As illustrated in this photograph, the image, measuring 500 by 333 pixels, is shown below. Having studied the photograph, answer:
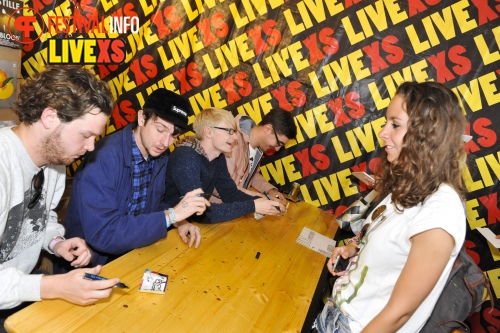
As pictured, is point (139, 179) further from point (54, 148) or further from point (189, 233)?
point (54, 148)

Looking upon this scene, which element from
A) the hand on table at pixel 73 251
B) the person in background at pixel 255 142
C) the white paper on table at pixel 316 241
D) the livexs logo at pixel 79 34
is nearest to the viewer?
the hand on table at pixel 73 251

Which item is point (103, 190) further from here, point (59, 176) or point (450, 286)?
point (450, 286)

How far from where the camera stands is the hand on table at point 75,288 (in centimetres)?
107

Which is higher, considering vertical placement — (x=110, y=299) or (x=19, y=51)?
(x=19, y=51)

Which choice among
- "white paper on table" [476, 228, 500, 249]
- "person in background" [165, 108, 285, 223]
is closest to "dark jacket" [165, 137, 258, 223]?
"person in background" [165, 108, 285, 223]

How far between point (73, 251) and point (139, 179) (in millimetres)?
503

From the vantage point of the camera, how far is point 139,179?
1.84 meters

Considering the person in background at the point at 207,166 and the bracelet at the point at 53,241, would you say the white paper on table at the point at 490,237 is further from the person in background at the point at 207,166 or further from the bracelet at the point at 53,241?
the bracelet at the point at 53,241

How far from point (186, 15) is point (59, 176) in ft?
7.70

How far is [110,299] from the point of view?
3.98 feet

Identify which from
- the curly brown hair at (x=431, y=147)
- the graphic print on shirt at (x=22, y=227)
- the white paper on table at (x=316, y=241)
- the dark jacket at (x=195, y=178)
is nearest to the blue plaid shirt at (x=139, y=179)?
the dark jacket at (x=195, y=178)

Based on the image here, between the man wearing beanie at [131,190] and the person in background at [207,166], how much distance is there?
14 cm

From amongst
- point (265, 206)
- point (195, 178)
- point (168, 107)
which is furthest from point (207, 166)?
point (168, 107)

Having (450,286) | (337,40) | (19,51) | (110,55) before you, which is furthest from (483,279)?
(19,51)
